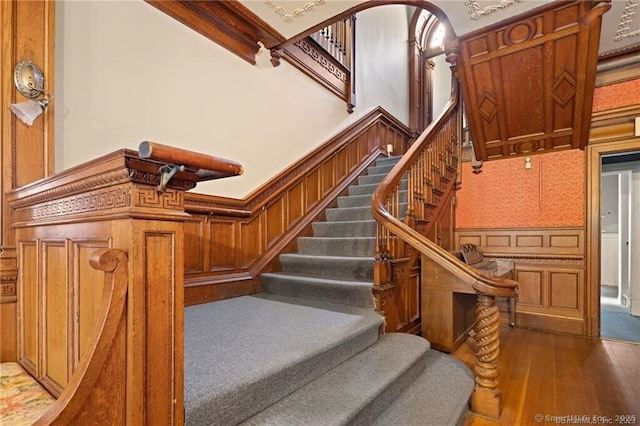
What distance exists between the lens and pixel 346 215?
344 cm

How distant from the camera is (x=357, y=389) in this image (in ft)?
4.78

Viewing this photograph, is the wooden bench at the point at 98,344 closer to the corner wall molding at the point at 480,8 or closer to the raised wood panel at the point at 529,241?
the corner wall molding at the point at 480,8

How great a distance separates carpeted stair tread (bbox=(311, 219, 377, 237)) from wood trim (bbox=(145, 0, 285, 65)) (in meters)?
1.73

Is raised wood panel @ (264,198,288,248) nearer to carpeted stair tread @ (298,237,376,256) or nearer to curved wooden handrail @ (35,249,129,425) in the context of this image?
carpeted stair tread @ (298,237,376,256)

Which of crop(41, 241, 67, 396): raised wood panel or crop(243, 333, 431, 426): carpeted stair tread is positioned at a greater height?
crop(41, 241, 67, 396): raised wood panel

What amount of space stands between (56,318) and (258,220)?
74.4 inches

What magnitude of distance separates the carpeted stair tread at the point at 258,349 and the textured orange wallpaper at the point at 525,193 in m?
2.69

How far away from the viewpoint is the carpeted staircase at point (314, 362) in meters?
1.21

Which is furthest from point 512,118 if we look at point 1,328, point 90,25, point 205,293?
point 1,328

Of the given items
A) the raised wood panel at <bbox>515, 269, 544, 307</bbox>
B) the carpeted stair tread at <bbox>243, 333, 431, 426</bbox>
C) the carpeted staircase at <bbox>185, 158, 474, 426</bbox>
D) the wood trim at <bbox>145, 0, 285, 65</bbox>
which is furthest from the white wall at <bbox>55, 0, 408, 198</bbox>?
the raised wood panel at <bbox>515, 269, 544, 307</bbox>

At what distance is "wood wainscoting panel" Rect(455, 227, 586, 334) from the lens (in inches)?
135

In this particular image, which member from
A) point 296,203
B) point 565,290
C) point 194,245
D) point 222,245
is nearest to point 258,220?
point 222,245

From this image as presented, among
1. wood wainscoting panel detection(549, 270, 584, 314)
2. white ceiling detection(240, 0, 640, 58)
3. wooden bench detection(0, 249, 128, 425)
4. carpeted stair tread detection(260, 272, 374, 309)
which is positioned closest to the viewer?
wooden bench detection(0, 249, 128, 425)

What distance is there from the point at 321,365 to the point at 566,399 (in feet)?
5.57
